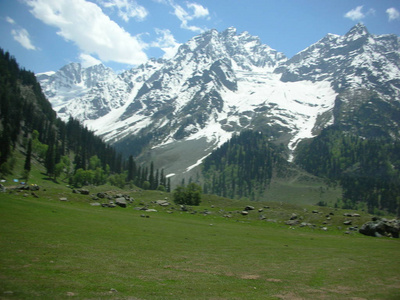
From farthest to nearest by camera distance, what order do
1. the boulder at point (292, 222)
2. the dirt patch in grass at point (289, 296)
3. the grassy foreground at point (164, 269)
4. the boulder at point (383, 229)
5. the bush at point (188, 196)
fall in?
the bush at point (188, 196)
the boulder at point (292, 222)
the boulder at point (383, 229)
the dirt patch in grass at point (289, 296)
the grassy foreground at point (164, 269)

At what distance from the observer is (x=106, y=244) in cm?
2714

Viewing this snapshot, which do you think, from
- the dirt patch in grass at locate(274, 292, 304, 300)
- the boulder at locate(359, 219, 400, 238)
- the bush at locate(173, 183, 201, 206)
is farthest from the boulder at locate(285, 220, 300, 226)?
the dirt patch in grass at locate(274, 292, 304, 300)

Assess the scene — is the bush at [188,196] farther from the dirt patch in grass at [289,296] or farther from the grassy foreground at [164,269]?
the dirt patch in grass at [289,296]

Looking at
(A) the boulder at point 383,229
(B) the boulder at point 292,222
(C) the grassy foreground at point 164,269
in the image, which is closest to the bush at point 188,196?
(B) the boulder at point 292,222

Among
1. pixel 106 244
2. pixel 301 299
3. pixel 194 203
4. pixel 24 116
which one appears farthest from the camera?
→ pixel 24 116

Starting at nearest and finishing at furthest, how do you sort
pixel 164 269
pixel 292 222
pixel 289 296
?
pixel 289 296 → pixel 164 269 → pixel 292 222

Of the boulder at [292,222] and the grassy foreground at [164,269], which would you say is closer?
the grassy foreground at [164,269]

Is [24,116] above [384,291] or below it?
above

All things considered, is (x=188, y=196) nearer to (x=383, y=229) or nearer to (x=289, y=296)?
(x=383, y=229)

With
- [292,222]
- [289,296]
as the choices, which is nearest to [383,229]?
[292,222]

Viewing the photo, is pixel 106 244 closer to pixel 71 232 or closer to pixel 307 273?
pixel 71 232

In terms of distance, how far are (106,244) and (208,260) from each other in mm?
10179

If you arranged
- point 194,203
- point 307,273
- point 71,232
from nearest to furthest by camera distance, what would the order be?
1. point 307,273
2. point 71,232
3. point 194,203

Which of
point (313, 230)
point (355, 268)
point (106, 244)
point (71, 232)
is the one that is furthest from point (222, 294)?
point (313, 230)
